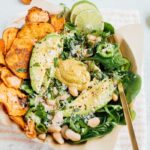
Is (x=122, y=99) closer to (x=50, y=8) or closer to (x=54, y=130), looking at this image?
(x=54, y=130)

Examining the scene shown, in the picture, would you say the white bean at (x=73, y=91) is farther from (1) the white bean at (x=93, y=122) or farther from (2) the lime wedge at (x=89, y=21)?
(2) the lime wedge at (x=89, y=21)

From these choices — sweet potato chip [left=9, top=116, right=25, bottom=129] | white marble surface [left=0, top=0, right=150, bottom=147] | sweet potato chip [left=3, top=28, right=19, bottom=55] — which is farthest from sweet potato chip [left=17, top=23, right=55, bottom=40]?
white marble surface [left=0, top=0, right=150, bottom=147]

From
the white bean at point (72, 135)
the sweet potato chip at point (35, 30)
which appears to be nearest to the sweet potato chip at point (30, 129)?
the white bean at point (72, 135)

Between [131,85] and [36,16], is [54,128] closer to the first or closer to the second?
[131,85]

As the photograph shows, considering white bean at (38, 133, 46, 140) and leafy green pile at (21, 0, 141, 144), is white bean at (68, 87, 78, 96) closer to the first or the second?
leafy green pile at (21, 0, 141, 144)

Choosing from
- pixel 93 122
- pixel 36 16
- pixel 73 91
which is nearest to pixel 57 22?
pixel 36 16
